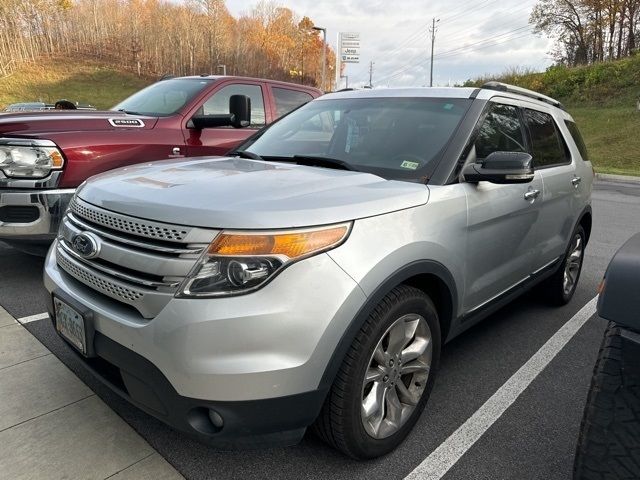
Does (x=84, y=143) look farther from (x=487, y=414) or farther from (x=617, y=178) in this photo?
(x=617, y=178)

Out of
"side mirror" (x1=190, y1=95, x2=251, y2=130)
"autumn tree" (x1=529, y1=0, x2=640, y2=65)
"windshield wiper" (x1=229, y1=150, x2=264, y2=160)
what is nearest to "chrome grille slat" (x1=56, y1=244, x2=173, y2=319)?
"windshield wiper" (x1=229, y1=150, x2=264, y2=160)

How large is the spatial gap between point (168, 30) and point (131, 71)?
745cm

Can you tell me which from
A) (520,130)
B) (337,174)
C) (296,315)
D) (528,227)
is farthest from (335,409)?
(520,130)

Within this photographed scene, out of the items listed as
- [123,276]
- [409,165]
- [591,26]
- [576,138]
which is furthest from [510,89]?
[591,26]

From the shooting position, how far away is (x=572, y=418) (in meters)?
2.53

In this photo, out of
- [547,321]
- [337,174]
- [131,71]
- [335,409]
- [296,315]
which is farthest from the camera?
[131,71]

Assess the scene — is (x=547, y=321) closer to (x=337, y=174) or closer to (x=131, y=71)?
(x=337, y=174)

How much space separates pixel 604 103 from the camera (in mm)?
25859

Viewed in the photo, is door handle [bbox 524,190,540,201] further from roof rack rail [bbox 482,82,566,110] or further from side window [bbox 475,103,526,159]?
roof rack rail [bbox 482,82,566,110]

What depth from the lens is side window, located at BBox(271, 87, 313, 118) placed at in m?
5.65

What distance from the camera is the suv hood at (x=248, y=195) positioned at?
1758 millimetres

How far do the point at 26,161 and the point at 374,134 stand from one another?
9.07ft

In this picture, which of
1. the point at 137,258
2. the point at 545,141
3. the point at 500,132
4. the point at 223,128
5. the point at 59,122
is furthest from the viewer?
the point at 223,128

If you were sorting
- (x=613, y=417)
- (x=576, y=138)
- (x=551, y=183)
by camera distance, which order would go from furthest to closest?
1. (x=576, y=138)
2. (x=551, y=183)
3. (x=613, y=417)
